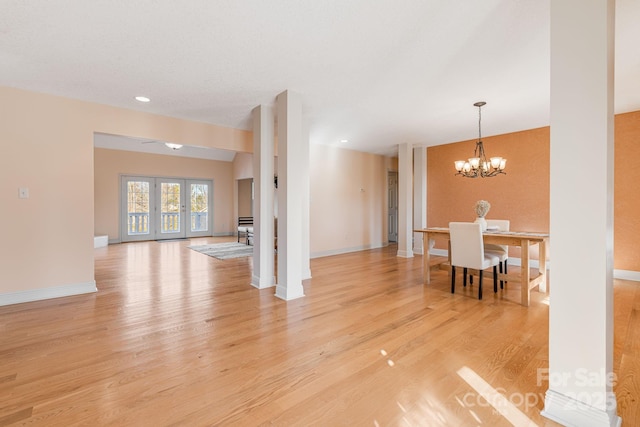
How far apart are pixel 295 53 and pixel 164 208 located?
807 cm

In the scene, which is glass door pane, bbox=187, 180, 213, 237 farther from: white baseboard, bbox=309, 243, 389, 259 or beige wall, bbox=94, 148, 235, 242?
white baseboard, bbox=309, 243, 389, 259

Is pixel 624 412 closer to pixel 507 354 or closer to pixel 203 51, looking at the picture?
pixel 507 354

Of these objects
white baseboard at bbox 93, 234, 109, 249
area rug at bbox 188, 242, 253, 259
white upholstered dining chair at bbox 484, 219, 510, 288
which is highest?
white upholstered dining chair at bbox 484, 219, 510, 288

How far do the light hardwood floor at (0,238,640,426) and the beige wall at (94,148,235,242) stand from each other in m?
5.31

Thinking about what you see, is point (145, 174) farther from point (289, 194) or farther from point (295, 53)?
point (295, 53)

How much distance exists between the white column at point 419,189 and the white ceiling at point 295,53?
2.61 metres

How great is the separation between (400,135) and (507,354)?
4.28 metres

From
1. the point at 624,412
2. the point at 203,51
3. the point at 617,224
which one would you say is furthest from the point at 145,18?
the point at 617,224

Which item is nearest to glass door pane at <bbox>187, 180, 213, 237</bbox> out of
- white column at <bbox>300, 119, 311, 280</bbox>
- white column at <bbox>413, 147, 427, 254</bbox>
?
white column at <bbox>300, 119, 311, 280</bbox>

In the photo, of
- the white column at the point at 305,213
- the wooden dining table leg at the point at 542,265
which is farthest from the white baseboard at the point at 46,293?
the wooden dining table leg at the point at 542,265

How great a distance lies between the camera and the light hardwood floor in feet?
5.04

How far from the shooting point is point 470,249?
3.38 metres

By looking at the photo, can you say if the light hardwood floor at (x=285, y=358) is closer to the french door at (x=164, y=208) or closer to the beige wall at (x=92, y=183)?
the beige wall at (x=92, y=183)

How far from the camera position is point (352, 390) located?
171 cm
